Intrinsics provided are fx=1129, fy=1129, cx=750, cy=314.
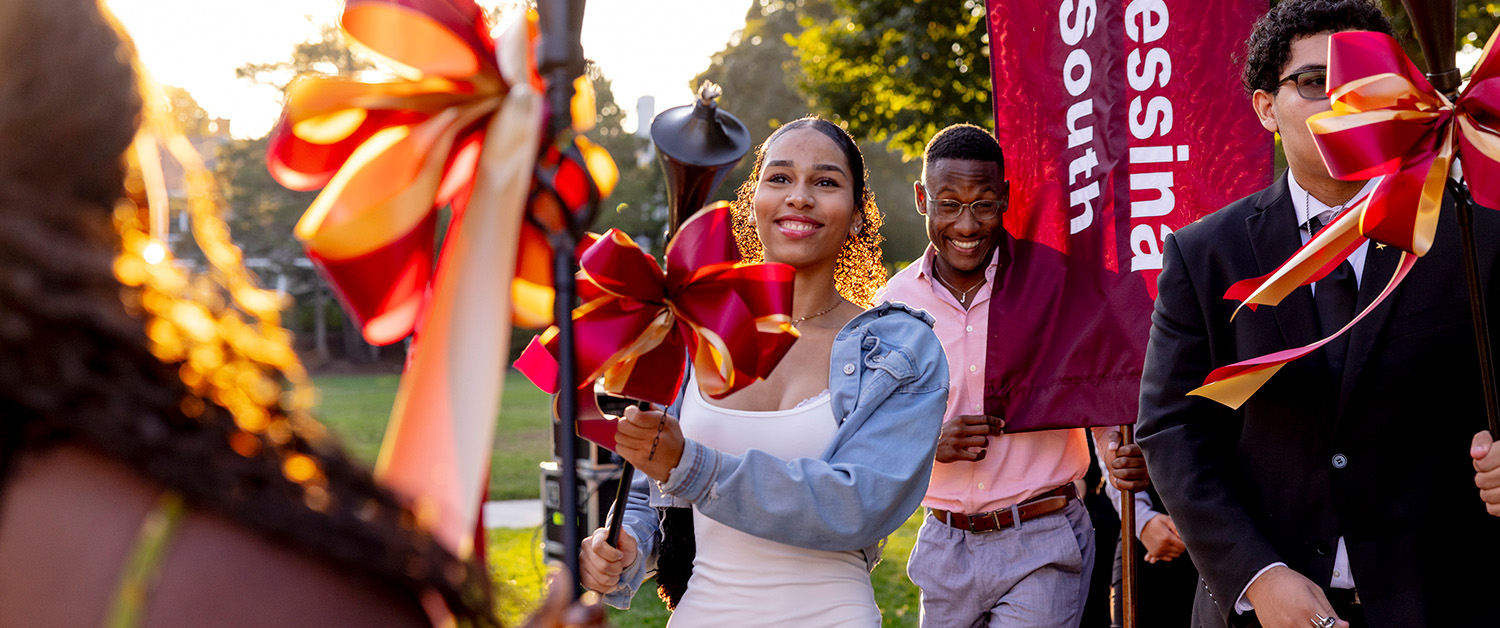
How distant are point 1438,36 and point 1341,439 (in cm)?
78

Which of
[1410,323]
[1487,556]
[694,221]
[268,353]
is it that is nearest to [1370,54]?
[1410,323]

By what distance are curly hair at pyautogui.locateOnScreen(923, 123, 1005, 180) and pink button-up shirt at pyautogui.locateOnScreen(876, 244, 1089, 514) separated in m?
0.35

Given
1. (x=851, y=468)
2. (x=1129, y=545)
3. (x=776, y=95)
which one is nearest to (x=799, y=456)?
(x=851, y=468)

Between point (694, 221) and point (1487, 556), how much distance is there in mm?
1648

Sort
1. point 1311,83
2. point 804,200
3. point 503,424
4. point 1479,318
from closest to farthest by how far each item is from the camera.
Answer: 1. point 1479,318
2. point 1311,83
3. point 804,200
4. point 503,424

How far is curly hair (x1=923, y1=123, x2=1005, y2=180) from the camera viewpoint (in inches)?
149

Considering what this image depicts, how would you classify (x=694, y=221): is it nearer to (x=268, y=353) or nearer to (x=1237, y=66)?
(x=268, y=353)

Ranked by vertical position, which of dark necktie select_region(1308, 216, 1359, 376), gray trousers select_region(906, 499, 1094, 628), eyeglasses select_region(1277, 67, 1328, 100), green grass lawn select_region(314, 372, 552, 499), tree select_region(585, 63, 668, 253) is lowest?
green grass lawn select_region(314, 372, 552, 499)

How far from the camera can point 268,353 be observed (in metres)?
0.86

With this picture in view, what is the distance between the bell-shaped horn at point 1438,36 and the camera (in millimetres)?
1903

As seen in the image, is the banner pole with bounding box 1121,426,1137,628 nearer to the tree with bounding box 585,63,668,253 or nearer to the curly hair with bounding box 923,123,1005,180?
the curly hair with bounding box 923,123,1005,180

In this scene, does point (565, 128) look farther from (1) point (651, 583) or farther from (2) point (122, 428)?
(1) point (651, 583)

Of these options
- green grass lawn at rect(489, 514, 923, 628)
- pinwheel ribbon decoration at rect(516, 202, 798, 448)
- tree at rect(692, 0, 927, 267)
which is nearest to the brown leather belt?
pinwheel ribbon decoration at rect(516, 202, 798, 448)

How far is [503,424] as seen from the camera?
16.9m
